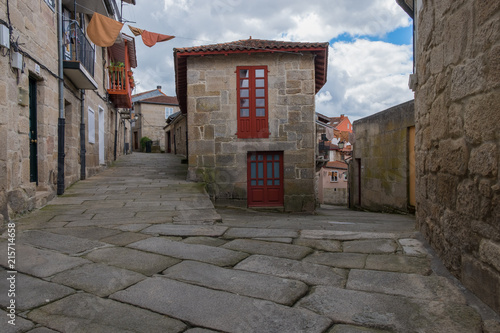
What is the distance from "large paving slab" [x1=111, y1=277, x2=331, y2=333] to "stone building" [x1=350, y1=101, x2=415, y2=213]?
22.2 feet

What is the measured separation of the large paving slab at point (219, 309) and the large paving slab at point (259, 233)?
1496 mm

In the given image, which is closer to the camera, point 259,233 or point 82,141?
point 259,233

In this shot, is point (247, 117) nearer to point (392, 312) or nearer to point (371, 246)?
point (371, 246)

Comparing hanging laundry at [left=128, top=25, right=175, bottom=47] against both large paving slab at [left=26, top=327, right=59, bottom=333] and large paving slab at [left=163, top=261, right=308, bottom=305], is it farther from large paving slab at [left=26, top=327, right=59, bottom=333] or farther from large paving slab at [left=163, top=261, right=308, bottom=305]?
large paving slab at [left=26, top=327, right=59, bottom=333]

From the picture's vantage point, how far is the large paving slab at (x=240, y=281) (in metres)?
2.29

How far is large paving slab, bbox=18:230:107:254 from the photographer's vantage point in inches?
130

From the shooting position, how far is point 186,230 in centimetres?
410

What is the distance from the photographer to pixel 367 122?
10.9 metres

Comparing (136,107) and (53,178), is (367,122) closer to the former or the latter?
(53,178)

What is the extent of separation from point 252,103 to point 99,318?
25.4 ft

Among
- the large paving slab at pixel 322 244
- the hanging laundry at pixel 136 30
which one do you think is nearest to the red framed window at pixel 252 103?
the hanging laundry at pixel 136 30

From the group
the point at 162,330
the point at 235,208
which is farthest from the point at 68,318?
the point at 235,208

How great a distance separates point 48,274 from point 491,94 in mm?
3027

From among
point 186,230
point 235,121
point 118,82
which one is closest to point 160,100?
point 118,82
